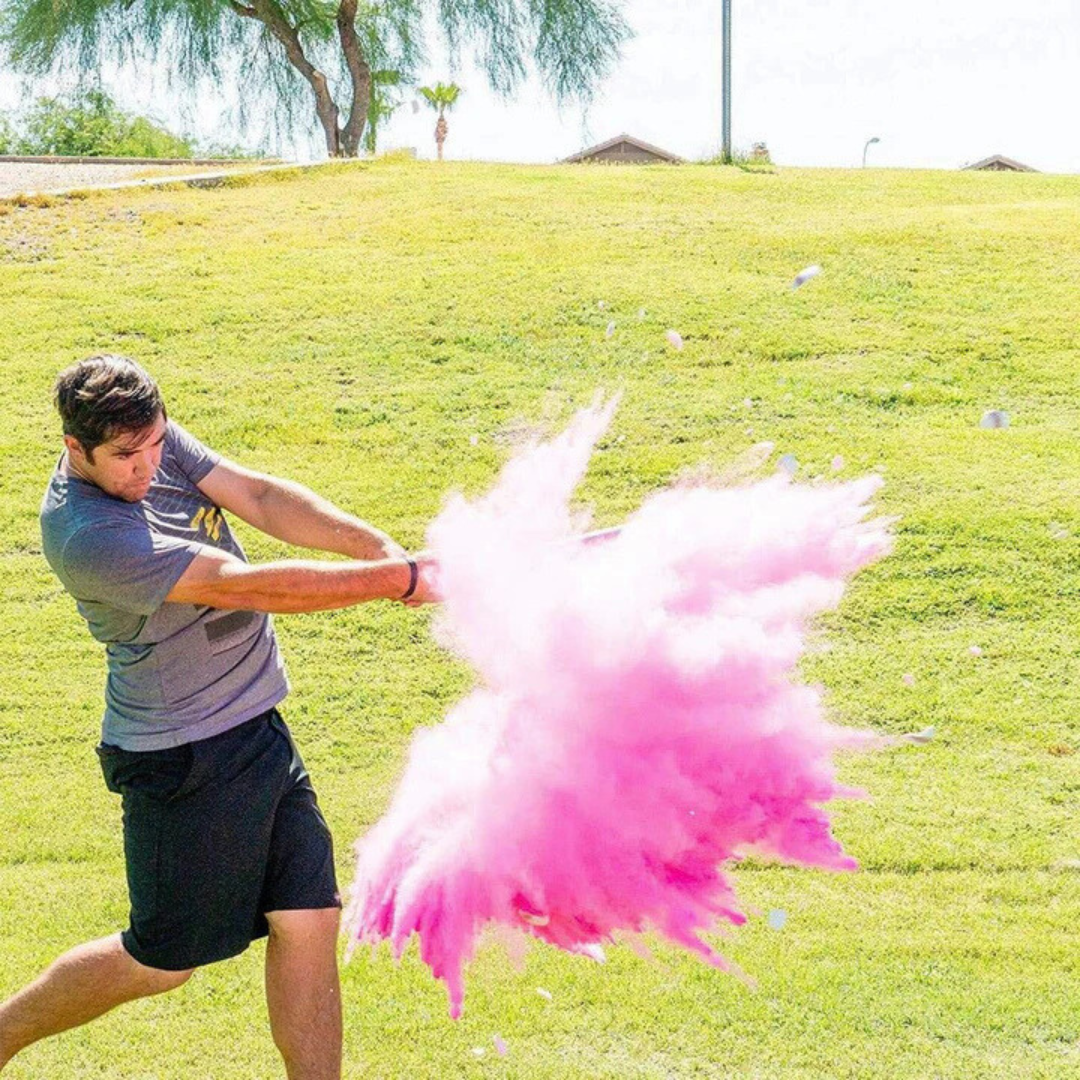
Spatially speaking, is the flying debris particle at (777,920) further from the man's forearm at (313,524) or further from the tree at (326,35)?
the tree at (326,35)

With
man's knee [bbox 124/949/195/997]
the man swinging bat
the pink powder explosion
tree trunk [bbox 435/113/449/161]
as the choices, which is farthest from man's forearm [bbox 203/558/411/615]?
tree trunk [bbox 435/113/449/161]

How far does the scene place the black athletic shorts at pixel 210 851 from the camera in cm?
327

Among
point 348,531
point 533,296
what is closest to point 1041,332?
point 533,296

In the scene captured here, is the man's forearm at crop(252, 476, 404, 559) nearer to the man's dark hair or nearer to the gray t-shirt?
the gray t-shirt

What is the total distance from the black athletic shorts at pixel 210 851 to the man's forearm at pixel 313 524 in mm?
489

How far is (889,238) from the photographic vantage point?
543 inches

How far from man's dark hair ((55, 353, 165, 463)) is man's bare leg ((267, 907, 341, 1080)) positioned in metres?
1.11

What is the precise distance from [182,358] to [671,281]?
13.3 feet

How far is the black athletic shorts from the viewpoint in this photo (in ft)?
10.7

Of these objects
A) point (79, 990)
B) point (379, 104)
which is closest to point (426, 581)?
point (79, 990)

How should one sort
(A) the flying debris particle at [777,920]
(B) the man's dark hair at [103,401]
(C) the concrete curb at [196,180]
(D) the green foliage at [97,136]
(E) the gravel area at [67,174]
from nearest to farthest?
(B) the man's dark hair at [103,401] < (A) the flying debris particle at [777,920] < (C) the concrete curb at [196,180] < (E) the gravel area at [67,174] < (D) the green foliage at [97,136]

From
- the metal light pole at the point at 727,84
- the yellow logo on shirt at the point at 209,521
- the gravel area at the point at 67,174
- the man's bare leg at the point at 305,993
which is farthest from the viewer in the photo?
the metal light pole at the point at 727,84

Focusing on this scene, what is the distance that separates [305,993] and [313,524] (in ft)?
3.55

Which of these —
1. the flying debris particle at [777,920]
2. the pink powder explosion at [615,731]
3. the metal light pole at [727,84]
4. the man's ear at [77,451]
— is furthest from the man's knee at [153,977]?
the metal light pole at [727,84]
